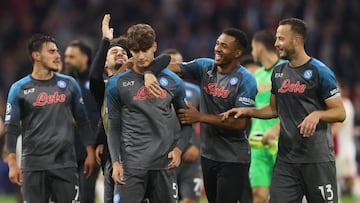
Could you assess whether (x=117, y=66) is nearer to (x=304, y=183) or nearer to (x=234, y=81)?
(x=234, y=81)

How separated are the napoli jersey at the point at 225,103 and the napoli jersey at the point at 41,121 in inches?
57.8

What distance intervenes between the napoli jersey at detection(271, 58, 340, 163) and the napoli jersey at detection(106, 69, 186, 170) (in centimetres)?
118

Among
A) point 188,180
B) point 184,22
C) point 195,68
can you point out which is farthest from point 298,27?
point 184,22

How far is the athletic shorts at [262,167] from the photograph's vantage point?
1161 centimetres

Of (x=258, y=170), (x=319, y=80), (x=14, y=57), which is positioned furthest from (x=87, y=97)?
(x=14, y=57)

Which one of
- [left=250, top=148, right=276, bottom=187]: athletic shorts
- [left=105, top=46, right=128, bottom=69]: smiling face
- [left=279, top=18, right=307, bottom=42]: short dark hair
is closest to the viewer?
[left=279, top=18, right=307, bottom=42]: short dark hair

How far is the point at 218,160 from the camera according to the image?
9.52 metres

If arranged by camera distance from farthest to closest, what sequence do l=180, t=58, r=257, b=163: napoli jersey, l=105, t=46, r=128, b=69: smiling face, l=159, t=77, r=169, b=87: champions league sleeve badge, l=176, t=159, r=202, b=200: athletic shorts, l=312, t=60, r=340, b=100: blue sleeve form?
l=176, t=159, r=202, b=200: athletic shorts, l=180, t=58, r=257, b=163: napoli jersey, l=105, t=46, r=128, b=69: smiling face, l=312, t=60, r=340, b=100: blue sleeve, l=159, t=77, r=169, b=87: champions league sleeve badge

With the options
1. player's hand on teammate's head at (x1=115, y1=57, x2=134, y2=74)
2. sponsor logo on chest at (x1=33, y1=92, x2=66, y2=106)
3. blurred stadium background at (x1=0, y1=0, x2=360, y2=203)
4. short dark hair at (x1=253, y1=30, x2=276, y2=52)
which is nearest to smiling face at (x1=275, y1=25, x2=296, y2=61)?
player's hand on teammate's head at (x1=115, y1=57, x2=134, y2=74)

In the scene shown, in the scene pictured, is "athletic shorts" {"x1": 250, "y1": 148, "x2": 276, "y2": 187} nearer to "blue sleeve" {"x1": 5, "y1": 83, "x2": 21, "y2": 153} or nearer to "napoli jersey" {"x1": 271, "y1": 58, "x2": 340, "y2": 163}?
"napoli jersey" {"x1": 271, "y1": 58, "x2": 340, "y2": 163}

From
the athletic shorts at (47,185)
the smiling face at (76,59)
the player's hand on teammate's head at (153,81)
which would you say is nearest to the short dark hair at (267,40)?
the smiling face at (76,59)

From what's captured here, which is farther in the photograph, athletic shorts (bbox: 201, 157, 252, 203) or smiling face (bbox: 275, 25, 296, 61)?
athletic shorts (bbox: 201, 157, 252, 203)

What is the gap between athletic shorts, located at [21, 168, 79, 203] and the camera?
9.65m

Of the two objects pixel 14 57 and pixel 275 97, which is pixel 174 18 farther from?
pixel 275 97
